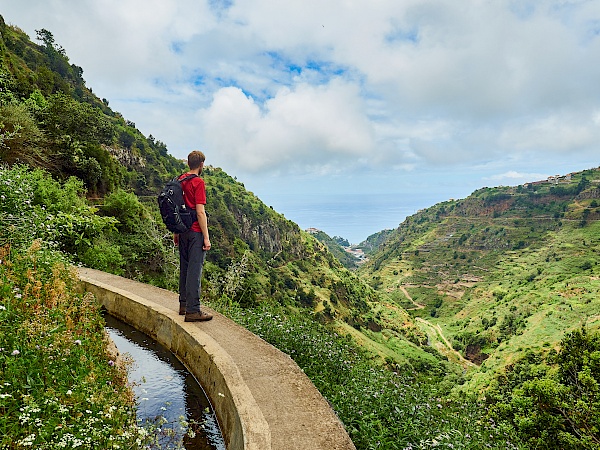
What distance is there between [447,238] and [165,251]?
164076 millimetres

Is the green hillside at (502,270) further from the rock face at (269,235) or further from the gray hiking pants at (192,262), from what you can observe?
the gray hiking pants at (192,262)

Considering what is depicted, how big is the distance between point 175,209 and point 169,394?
Answer: 6.87 ft

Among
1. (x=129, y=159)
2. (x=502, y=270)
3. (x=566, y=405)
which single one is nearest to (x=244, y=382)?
(x=566, y=405)

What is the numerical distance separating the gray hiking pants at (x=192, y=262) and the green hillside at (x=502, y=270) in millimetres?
57719

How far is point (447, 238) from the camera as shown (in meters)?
161

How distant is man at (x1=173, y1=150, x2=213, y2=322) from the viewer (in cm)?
461

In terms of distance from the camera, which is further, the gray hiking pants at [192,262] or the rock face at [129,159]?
the rock face at [129,159]

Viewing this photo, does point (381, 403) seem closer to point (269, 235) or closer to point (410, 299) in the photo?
point (269, 235)

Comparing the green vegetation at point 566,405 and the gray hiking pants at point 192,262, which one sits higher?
the gray hiking pants at point 192,262

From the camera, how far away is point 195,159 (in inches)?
184

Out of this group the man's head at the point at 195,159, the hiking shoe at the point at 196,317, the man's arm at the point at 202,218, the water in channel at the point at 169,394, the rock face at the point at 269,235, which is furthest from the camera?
the rock face at the point at 269,235

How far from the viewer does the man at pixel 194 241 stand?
4613 millimetres

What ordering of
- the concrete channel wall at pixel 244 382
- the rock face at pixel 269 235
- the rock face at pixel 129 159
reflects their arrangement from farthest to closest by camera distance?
the rock face at pixel 269 235, the rock face at pixel 129 159, the concrete channel wall at pixel 244 382

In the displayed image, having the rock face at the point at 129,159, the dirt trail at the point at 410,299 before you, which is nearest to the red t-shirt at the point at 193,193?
the rock face at the point at 129,159
